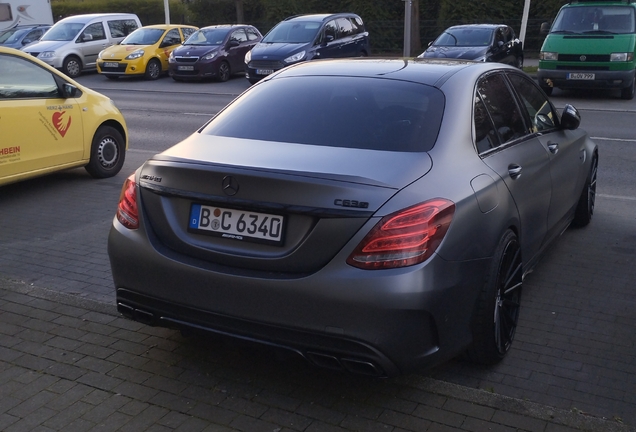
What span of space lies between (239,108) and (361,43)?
19.3 m

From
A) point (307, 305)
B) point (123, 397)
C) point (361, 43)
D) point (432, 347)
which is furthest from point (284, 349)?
point (361, 43)

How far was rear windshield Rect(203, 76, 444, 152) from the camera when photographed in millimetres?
4107

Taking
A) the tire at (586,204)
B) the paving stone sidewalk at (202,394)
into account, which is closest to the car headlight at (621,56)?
the tire at (586,204)

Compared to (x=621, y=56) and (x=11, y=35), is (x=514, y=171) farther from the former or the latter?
(x=11, y=35)

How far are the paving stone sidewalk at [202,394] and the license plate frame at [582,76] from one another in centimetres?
1459

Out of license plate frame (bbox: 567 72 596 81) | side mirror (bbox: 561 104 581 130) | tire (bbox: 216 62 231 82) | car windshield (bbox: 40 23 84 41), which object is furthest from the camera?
car windshield (bbox: 40 23 84 41)

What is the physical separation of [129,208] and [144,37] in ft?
76.4

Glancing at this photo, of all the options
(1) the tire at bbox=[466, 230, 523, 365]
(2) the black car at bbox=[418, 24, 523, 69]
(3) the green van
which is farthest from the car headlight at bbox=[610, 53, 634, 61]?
(1) the tire at bbox=[466, 230, 523, 365]

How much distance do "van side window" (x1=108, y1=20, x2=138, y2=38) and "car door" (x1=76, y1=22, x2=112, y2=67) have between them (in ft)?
1.53

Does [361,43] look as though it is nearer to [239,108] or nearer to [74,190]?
[74,190]

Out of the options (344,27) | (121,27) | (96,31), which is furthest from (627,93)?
(121,27)

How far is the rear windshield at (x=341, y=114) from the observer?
411 cm

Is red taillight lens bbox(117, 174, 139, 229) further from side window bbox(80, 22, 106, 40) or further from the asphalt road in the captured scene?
side window bbox(80, 22, 106, 40)

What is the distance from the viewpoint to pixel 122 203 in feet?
13.6
